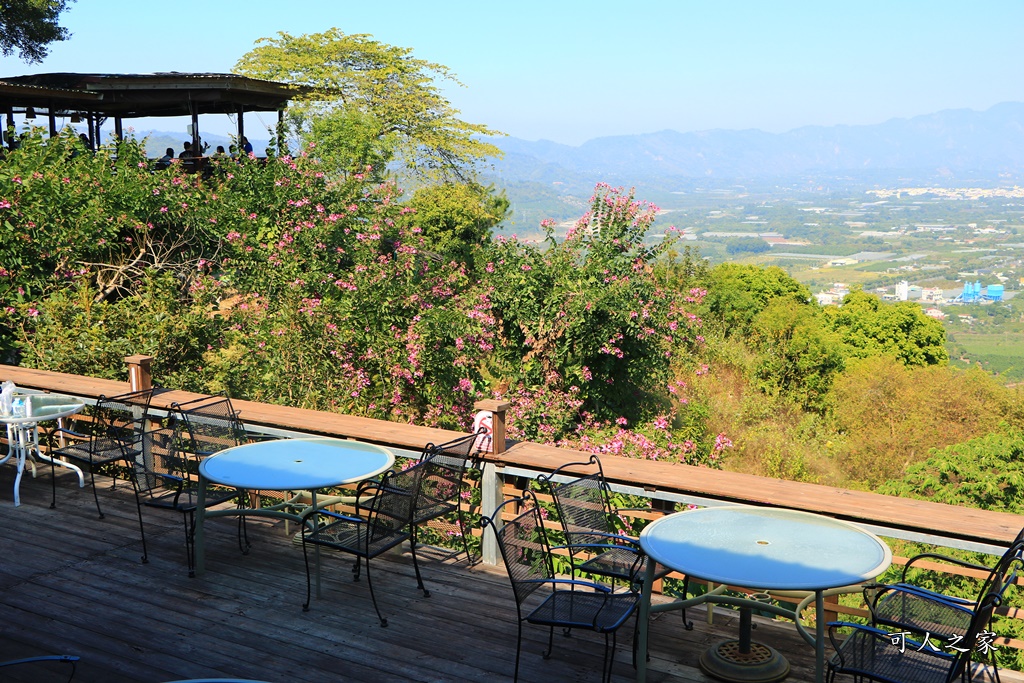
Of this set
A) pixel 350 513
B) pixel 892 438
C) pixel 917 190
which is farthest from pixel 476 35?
pixel 917 190

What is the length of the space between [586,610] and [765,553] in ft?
2.41

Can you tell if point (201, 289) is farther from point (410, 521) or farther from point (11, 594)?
point (410, 521)

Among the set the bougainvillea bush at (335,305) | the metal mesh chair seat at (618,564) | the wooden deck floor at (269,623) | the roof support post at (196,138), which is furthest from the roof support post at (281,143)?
the metal mesh chair seat at (618,564)

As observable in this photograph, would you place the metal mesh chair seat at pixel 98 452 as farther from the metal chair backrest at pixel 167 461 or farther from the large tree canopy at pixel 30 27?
the large tree canopy at pixel 30 27

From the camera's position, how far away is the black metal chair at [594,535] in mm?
3645

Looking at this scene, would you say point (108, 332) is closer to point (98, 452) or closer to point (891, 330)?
point (98, 452)

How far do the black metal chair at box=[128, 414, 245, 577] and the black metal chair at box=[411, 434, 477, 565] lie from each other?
1142 millimetres

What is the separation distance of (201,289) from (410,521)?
6.65 m

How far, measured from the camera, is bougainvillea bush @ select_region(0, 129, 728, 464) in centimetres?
884

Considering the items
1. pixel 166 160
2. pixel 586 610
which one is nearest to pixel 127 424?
pixel 586 610

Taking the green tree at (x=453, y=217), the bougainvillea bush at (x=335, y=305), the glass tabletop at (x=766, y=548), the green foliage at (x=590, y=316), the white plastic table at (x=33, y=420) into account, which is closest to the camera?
the glass tabletop at (x=766, y=548)

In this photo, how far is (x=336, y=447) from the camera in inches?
187

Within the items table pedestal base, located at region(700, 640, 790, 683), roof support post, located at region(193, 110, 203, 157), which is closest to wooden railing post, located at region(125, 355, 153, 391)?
table pedestal base, located at region(700, 640, 790, 683)

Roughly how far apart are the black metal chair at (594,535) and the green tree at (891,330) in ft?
97.0
